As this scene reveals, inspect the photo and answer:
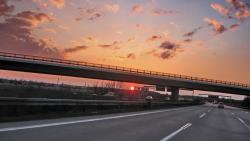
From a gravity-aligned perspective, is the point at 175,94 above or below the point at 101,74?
below

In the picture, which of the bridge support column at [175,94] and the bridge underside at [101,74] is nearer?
the bridge underside at [101,74]

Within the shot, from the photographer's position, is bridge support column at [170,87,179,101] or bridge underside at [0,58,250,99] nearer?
bridge underside at [0,58,250,99]

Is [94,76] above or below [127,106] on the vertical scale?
above

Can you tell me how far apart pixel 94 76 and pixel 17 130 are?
61.8m

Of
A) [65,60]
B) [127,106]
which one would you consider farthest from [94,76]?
[127,106]

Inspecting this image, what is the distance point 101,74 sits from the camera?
7231cm

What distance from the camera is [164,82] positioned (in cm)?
7888

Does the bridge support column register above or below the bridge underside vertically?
below

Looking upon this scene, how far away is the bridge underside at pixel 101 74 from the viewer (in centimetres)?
6655

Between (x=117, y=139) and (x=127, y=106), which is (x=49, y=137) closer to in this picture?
(x=117, y=139)

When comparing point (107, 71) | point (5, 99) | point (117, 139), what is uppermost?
point (107, 71)

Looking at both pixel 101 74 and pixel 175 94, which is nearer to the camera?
pixel 101 74

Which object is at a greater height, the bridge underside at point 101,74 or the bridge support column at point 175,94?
the bridge underside at point 101,74

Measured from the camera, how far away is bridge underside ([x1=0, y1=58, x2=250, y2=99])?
6655cm
